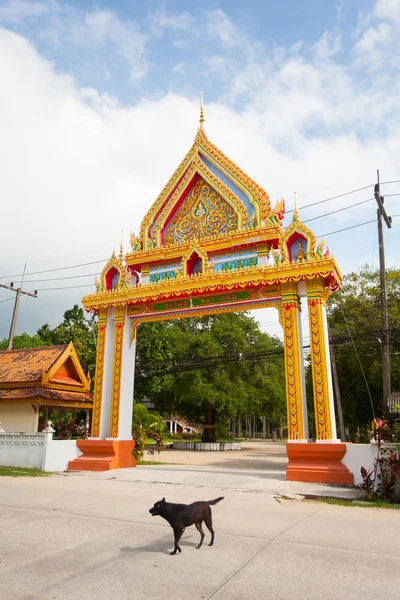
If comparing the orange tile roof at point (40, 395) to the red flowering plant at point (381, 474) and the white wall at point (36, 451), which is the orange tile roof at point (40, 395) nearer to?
Answer: the white wall at point (36, 451)

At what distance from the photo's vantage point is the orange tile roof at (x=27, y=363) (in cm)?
1753

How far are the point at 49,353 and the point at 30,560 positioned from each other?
50.5 feet

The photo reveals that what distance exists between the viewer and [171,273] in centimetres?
1427

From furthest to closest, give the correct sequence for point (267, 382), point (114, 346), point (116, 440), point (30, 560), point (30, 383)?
point (267, 382), point (30, 383), point (114, 346), point (116, 440), point (30, 560)

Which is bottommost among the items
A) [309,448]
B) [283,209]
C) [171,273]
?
[309,448]

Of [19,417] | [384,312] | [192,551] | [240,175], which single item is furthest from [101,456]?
[384,312]

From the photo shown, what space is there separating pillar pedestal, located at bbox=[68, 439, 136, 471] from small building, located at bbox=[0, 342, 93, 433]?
12.8 ft

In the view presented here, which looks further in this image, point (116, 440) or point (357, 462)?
point (116, 440)

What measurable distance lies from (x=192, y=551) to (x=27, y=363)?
15722 mm

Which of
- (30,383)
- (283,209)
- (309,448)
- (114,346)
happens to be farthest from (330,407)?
(30,383)

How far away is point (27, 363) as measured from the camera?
18.7 metres

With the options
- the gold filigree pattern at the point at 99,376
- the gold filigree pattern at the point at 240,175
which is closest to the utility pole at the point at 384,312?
the gold filigree pattern at the point at 240,175

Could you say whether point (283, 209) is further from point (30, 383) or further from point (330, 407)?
point (30, 383)

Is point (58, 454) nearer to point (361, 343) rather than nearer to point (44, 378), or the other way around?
point (44, 378)
